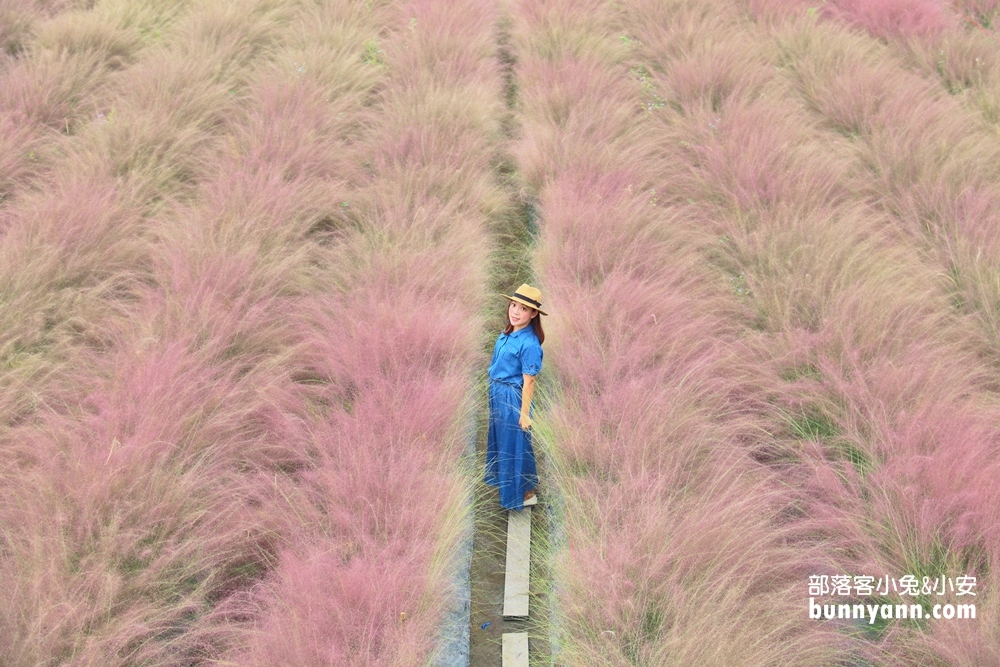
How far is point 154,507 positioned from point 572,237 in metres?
3.21

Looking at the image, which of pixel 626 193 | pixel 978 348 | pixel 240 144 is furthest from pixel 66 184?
pixel 978 348

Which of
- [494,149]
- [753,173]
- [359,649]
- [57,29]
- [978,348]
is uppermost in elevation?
[57,29]

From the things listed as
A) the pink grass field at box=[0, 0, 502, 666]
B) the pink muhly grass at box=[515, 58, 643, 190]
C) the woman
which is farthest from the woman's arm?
the pink muhly grass at box=[515, 58, 643, 190]

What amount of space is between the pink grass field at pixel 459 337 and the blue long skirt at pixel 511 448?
13cm

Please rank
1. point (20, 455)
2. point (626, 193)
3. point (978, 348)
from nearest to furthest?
1. point (20, 455)
2. point (978, 348)
3. point (626, 193)

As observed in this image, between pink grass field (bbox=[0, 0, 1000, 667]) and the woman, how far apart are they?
0.16m

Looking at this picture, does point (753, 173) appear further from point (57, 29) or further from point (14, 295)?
point (57, 29)

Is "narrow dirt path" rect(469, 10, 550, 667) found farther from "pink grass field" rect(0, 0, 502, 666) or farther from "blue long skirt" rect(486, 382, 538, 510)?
"pink grass field" rect(0, 0, 502, 666)

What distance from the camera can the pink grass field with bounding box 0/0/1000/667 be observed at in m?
3.00

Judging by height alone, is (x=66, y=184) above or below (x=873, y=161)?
below

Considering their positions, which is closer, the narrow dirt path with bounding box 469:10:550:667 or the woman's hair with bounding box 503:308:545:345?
the narrow dirt path with bounding box 469:10:550:667

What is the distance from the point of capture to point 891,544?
3188 mm

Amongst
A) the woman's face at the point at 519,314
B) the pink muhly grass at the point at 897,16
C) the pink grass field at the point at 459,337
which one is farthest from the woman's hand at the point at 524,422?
the pink muhly grass at the point at 897,16

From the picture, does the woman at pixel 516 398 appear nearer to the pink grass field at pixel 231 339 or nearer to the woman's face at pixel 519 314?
the woman's face at pixel 519 314
